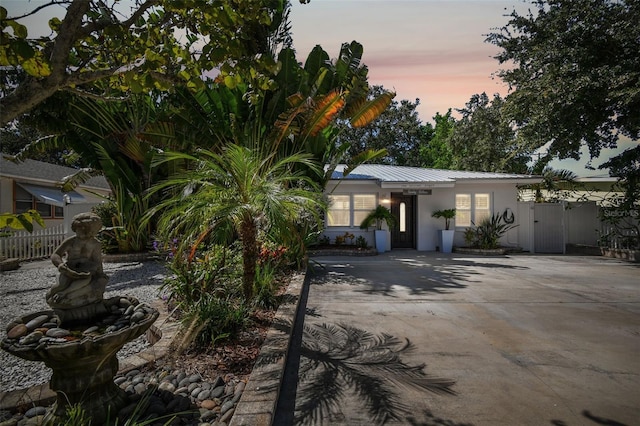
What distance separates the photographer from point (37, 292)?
6699 mm

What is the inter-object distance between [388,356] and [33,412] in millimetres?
3154

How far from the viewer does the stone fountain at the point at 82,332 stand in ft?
7.51

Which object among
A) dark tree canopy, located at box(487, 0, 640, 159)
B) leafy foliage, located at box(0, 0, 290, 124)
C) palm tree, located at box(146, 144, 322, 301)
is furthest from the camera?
dark tree canopy, located at box(487, 0, 640, 159)

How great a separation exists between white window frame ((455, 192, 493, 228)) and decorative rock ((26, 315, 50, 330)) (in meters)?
13.5

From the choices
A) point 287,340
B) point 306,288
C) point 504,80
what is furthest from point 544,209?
point 287,340

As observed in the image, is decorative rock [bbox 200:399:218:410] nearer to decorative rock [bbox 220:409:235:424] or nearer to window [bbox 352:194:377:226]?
decorative rock [bbox 220:409:235:424]

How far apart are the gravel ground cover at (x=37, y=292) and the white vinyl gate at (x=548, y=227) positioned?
13549 mm

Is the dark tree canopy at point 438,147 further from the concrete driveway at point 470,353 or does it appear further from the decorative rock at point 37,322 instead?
the decorative rock at point 37,322

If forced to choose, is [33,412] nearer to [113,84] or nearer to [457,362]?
[113,84]

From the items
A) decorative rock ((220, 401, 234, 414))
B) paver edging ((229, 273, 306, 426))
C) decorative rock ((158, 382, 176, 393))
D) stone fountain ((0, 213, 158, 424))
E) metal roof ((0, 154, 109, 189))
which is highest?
metal roof ((0, 154, 109, 189))

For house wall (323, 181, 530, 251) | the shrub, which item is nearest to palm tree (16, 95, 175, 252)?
house wall (323, 181, 530, 251)

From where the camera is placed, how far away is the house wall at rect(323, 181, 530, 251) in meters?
13.7

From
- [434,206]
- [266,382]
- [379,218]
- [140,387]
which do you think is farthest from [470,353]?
[434,206]

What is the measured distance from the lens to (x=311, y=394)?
304 centimetres
